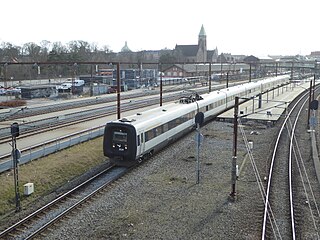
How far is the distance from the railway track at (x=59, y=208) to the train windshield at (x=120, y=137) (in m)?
1.55

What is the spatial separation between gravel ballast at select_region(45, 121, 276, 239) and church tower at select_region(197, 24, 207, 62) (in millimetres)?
134542

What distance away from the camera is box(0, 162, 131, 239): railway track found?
1277 centimetres

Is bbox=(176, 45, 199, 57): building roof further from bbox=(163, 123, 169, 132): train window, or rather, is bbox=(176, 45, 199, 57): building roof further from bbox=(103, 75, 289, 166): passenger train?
bbox=(163, 123, 169, 132): train window

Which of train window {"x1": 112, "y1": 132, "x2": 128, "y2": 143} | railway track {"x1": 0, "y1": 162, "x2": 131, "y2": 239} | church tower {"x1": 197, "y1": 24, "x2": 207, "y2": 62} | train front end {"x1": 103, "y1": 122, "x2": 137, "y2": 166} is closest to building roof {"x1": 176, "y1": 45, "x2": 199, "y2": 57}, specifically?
church tower {"x1": 197, "y1": 24, "x2": 207, "y2": 62}

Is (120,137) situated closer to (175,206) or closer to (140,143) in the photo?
(140,143)

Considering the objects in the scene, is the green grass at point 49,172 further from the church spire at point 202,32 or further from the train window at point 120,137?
the church spire at point 202,32

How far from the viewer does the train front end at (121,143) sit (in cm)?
1948

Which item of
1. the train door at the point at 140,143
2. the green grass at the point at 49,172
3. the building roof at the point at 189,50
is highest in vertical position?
the building roof at the point at 189,50

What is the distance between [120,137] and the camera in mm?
19828

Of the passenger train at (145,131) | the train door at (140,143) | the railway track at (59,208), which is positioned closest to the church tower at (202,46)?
the passenger train at (145,131)

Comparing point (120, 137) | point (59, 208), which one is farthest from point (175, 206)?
point (120, 137)

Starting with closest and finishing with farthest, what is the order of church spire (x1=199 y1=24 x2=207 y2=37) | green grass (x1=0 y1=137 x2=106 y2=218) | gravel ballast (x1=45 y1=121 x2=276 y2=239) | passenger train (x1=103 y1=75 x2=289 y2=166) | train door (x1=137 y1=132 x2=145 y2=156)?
1. gravel ballast (x1=45 y1=121 x2=276 y2=239)
2. green grass (x1=0 y1=137 x2=106 y2=218)
3. passenger train (x1=103 y1=75 x2=289 y2=166)
4. train door (x1=137 y1=132 x2=145 y2=156)
5. church spire (x1=199 y1=24 x2=207 y2=37)

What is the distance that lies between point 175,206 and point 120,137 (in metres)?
5.96

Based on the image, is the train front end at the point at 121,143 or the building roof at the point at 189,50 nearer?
the train front end at the point at 121,143
